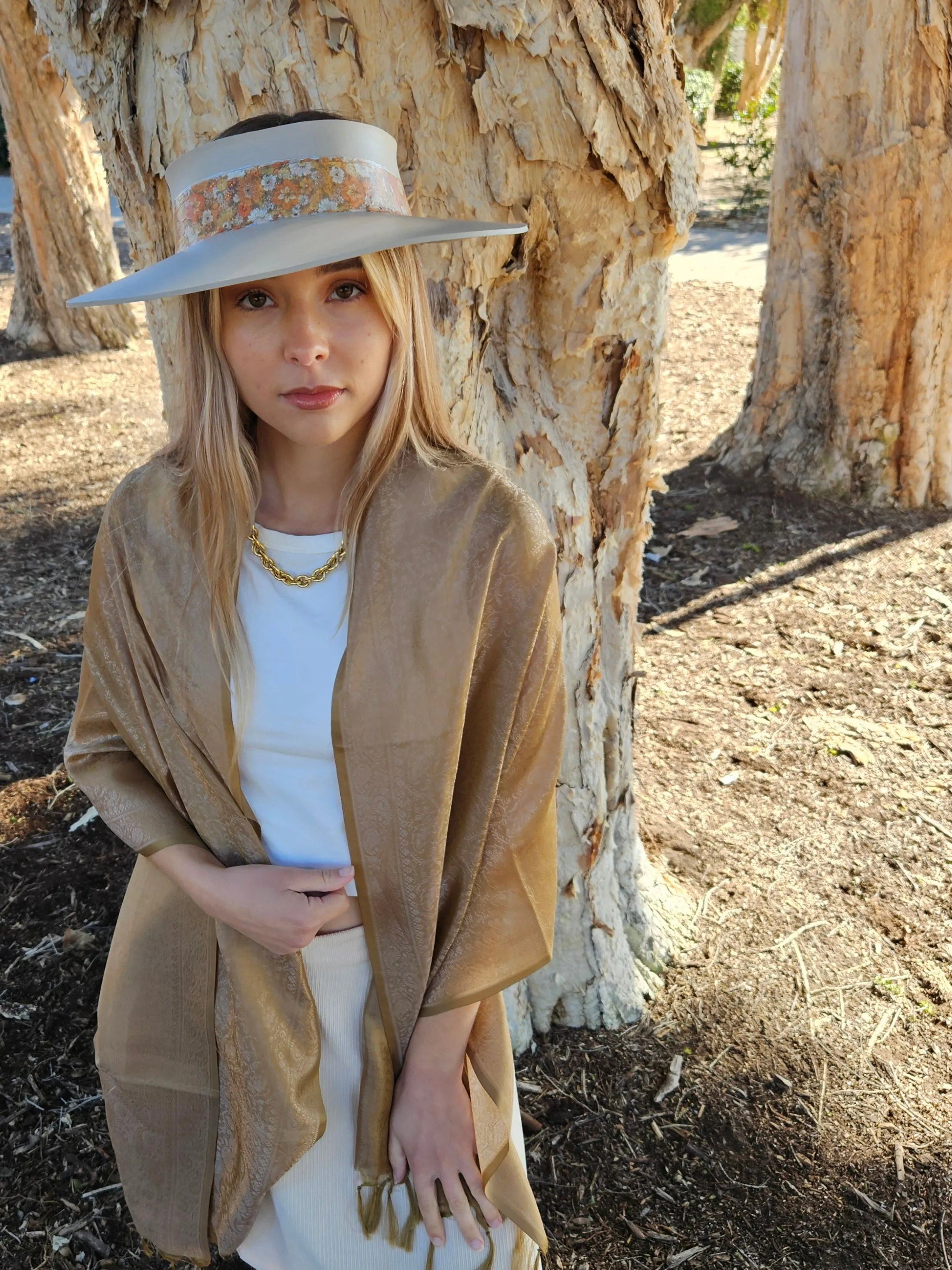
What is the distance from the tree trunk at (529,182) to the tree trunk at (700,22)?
1607 cm

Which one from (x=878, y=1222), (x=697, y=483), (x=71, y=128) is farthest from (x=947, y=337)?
(x=71, y=128)

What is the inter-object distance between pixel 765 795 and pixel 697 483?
2.81 meters

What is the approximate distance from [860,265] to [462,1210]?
4.89 meters

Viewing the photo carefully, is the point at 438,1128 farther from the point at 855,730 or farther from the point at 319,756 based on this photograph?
the point at 855,730

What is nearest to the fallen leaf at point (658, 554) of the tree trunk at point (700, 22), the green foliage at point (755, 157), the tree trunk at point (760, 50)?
the green foliage at point (755, 157)

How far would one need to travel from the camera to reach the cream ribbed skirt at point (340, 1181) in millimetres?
1661

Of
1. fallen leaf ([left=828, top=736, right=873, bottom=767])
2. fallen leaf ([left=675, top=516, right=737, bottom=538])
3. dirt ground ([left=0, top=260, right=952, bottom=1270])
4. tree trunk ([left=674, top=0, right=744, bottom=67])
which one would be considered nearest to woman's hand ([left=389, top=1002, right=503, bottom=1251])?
dirt ground ([left=0, top=260, right=952, bottom=1270])

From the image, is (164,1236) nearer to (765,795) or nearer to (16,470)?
(765,795)

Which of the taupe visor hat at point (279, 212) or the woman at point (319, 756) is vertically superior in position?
the taupe visor hat at point (279, 212)

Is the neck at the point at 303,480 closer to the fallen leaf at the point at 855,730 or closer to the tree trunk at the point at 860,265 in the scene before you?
the fallen leaf at the point at 855,730

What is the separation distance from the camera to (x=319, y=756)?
1565 millimetres

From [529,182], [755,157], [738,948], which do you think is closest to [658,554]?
[738,948]

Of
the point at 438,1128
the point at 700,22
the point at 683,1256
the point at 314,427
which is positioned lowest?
the point at 683,1256

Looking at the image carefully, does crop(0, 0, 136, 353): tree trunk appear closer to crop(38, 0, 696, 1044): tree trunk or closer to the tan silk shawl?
crop(38, 0, 696, 1044): tree trunk
